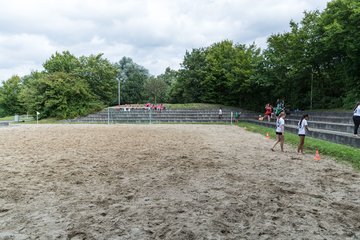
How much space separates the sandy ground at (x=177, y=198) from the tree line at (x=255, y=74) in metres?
16.3

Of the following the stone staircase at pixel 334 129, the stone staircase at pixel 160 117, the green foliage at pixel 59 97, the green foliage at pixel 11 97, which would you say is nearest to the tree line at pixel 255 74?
the green foliage at pixel 59 97

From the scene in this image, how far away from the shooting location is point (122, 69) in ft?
218

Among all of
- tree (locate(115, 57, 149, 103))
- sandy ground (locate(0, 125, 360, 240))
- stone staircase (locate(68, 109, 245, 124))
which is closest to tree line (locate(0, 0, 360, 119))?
stone staircase (locate(68, 109, 245, 124))

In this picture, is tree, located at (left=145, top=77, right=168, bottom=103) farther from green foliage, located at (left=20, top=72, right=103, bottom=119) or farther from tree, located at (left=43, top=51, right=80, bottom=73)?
green foliage, located at (left=20, top=72, right=103, bottom=119)

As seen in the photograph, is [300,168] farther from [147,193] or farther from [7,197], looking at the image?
[7,197]

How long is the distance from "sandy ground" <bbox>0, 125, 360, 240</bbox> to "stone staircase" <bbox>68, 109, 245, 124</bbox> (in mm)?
21562

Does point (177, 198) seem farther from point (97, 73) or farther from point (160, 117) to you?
point (97, 73)

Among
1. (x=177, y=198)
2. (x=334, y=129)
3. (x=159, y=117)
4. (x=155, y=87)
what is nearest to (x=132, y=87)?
(x=155, y=87)

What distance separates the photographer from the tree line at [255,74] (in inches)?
850

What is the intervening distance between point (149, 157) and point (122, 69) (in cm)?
6048

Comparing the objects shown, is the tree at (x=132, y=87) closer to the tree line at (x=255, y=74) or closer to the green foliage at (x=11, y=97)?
the tree line at (x=255, y=74)

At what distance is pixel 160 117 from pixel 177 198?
2686cm

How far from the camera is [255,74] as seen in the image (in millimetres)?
31438

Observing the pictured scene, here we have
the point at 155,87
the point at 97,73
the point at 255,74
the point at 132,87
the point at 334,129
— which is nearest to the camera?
the point at 334,129
